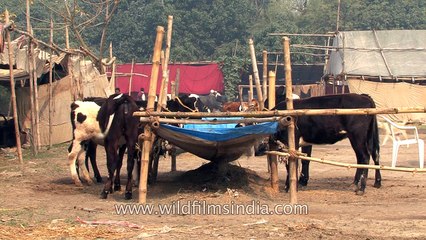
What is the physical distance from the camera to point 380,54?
85.8 ft

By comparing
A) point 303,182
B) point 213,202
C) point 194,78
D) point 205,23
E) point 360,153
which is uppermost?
point 205,23

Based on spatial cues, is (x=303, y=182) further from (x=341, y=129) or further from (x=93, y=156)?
(x=93, y=156)

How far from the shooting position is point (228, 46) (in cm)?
4188

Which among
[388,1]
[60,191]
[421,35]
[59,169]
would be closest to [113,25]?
[388,1]

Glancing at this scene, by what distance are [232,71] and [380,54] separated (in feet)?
35.7

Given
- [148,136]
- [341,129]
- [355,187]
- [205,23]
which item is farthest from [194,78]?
[148,136]

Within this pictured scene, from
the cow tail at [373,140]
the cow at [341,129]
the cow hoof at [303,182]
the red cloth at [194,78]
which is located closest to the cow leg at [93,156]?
the cow at [341,129]

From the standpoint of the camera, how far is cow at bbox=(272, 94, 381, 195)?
12141 millimetres

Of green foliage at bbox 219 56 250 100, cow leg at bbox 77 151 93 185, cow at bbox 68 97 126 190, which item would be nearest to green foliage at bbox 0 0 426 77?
green foliage at bbox 219 56 250 100

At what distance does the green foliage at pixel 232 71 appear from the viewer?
117 feet

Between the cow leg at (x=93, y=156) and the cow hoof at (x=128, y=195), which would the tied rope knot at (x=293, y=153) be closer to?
the cow hoof at (x=128, y=195)

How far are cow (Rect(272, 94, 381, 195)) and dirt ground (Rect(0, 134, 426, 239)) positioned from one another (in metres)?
0.53

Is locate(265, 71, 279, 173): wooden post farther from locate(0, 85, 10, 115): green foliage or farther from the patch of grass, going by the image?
locate(0, 85, 10, 115): green foliage

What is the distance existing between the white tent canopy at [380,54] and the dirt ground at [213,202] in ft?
36.2
